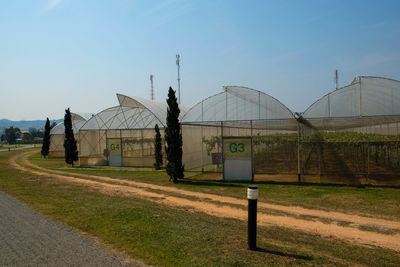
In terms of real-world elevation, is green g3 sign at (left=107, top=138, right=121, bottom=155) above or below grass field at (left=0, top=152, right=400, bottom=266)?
above

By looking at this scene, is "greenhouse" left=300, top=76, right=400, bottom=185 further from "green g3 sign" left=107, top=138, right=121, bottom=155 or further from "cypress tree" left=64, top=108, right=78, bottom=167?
"cypress tree" left=64, top=108, right=78, bottom=167

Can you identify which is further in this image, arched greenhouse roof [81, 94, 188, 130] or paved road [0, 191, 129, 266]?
arched greenhouse roof [81, 94, 188, 130]

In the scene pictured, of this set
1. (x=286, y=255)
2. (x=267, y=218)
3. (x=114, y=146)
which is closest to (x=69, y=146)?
(x=114, y=146)

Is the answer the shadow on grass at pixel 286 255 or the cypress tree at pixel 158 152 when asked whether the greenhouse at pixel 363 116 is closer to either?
the shadow on grass at pixel 286 255

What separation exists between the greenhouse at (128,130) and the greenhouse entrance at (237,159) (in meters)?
8.28

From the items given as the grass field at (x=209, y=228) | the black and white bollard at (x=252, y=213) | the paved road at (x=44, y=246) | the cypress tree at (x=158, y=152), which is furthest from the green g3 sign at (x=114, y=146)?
the black and white bollard at (x=252, y=213)

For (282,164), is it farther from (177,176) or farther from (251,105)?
(177,176)

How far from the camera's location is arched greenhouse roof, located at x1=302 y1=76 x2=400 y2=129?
1239cm

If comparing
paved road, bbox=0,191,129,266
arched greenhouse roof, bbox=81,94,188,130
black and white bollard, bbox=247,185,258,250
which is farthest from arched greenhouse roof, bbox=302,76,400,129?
arched greenhouse roof, bbox=81,94,188,130

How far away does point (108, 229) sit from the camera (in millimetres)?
6625

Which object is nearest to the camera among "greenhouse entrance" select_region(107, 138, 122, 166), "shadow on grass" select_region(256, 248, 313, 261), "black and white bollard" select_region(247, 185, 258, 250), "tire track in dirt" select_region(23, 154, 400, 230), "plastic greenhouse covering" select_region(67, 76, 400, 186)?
"shadow on grass" select_region(256, 248, 313, 261)

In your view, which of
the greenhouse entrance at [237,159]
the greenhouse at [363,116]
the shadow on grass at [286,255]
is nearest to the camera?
the shadow on grass at [286,255]

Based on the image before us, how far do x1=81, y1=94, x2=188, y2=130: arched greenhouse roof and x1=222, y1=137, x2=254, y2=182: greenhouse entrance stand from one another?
8736 millimetres

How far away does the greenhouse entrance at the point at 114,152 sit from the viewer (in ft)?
78.1
